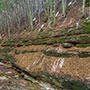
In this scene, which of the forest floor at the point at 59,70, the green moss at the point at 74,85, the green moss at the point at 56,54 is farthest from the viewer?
the green moss at the point at 56,54

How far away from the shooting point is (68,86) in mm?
4086

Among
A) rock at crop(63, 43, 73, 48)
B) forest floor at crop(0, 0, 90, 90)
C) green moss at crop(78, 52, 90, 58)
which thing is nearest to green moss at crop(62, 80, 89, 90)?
forest floor at crop(0, 0, 90, 90)

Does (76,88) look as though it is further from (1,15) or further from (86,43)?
(1,15)

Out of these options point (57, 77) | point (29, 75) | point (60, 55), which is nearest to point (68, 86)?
point (57, 77)

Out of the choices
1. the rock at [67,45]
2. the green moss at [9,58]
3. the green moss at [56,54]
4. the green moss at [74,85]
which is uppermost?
the rock at [67,45]

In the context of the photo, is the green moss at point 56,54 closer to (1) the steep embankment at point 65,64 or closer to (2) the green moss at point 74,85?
(1) the steep embankment at point 65,64

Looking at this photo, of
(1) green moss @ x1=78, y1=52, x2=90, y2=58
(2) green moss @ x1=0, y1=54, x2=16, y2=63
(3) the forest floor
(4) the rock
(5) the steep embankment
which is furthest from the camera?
(2) green moss @ x1=0, y1=54, x2=16, y2=63

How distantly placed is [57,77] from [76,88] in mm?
1002

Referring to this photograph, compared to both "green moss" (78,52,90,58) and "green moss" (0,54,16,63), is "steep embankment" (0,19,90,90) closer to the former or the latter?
"green moss" (78,52,90,58)

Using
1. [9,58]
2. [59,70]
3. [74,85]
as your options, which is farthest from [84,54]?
[9,58]

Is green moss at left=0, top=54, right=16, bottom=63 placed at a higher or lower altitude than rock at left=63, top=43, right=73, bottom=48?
lower

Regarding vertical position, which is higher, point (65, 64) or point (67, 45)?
point (67, 45)

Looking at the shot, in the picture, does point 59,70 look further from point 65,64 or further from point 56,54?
point 56,54

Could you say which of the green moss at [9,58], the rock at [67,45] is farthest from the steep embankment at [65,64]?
the green moss at [9,58]
